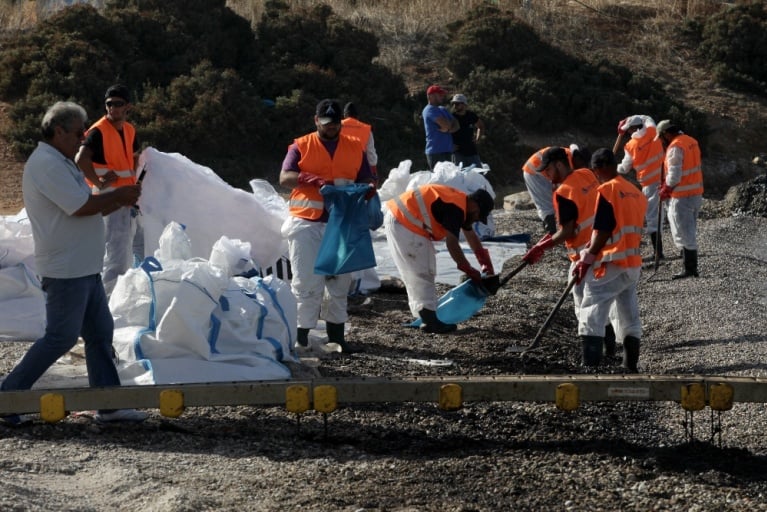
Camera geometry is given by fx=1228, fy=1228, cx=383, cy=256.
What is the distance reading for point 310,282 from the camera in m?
8.40

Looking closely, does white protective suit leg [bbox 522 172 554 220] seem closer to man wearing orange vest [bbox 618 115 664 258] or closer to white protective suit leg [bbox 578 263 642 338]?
man wearing orange vest [bbox 618 115 664 258]

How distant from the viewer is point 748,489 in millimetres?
5582

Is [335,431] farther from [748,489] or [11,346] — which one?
[11,346]

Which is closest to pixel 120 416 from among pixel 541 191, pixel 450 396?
pixel 450 396

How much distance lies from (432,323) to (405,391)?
2982 mm

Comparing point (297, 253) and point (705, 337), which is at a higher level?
point (297, 253)

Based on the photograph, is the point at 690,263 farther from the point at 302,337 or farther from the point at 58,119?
the point at 58,119

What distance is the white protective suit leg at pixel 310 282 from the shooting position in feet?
27.6

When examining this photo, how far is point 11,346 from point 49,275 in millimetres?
2330

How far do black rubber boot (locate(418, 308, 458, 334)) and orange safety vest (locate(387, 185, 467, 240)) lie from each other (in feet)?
2.00

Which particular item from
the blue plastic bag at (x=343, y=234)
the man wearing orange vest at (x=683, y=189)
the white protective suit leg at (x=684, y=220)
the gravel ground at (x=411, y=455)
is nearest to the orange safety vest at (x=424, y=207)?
the blue plastic bag at (x=343, y=234)

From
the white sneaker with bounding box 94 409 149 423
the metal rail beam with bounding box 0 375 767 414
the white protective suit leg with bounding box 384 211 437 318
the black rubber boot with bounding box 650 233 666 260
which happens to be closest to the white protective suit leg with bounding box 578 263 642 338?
the white protective suit leg with bounding box 384 211 437 318

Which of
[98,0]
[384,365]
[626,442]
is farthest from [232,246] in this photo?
[98,0]

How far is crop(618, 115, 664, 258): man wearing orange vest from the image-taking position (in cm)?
1326
